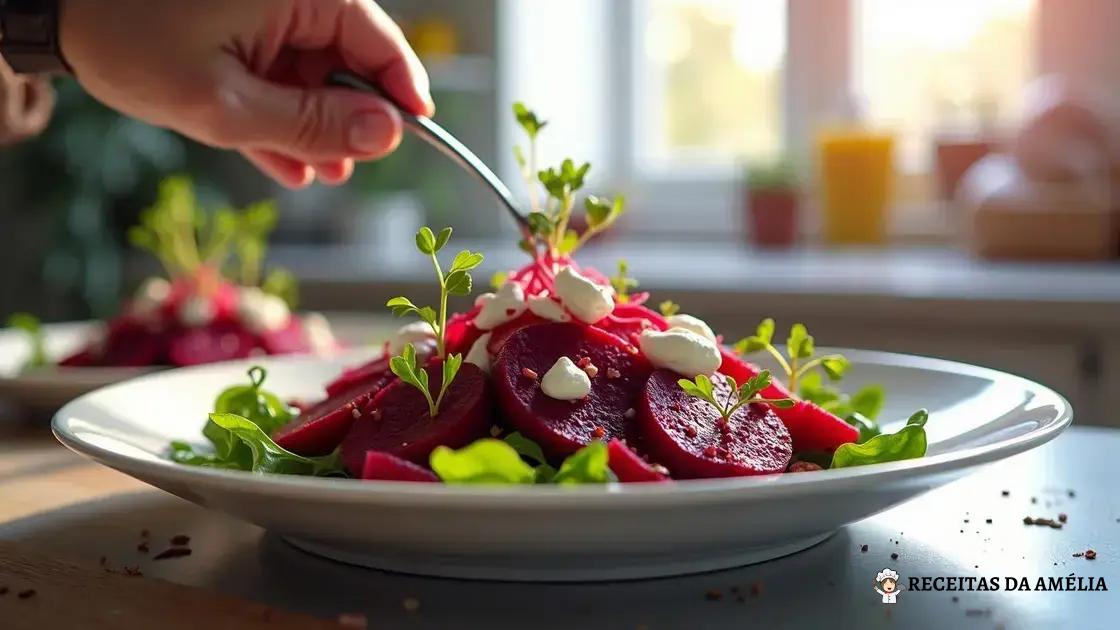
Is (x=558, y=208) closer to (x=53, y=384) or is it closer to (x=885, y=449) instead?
(x=885, y=449)

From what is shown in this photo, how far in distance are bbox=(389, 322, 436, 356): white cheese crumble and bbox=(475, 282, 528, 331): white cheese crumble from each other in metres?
0.06

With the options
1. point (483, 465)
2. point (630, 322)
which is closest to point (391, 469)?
point (483, 465)

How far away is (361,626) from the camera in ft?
2.12

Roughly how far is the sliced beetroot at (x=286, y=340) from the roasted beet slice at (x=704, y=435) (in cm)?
82

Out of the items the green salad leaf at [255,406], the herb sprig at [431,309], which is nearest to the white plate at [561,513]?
the herb sprig at [431,309]

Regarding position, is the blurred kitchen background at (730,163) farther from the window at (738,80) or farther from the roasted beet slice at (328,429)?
the roasted beet slice at (328,429)

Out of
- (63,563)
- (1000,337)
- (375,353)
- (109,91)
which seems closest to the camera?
(63,563)

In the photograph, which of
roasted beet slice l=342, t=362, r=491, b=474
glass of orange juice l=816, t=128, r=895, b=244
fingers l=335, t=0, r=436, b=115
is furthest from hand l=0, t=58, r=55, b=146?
glass of orange juice l=816, t=128, r=895, b=244

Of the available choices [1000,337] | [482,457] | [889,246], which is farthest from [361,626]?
[889,246]

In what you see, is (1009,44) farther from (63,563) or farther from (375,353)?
(63,563)

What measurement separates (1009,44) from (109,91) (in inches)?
112

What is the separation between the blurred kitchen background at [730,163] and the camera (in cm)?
279

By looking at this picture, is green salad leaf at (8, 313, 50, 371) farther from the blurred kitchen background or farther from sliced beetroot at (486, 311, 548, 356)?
the blurred kitchen background

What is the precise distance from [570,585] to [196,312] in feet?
3.04
